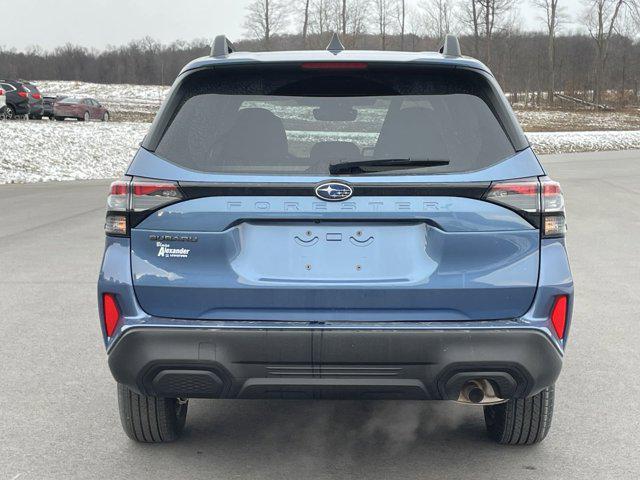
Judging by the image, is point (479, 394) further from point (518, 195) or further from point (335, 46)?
point (335, 46)

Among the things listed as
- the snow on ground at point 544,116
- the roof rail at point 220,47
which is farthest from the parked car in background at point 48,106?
the roof rail at point 220,47

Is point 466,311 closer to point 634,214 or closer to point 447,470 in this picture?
point 447,470

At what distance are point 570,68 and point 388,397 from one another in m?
98.2

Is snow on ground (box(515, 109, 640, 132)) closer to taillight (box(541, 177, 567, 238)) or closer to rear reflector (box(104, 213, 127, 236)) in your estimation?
taillight (box(541, 177, 567, 238))

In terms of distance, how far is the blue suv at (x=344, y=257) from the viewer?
10.8 feet

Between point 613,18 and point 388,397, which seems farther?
point 613,18

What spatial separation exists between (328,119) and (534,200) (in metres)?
0.92

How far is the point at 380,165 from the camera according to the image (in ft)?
11.1

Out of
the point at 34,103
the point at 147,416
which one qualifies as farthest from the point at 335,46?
the point at 34,103

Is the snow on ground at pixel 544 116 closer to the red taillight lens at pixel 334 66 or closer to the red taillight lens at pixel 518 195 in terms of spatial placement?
the red taillight lens at pixel 334 66

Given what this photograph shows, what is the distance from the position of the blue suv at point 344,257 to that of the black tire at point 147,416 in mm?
510

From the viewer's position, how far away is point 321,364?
3289mm

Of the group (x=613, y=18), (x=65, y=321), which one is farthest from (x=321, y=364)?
(x=613, y=18)

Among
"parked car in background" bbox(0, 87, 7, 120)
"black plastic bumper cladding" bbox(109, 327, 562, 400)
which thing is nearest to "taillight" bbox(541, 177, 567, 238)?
"black plastic bumper cladding" bbox(109, 327, 562, 400)
